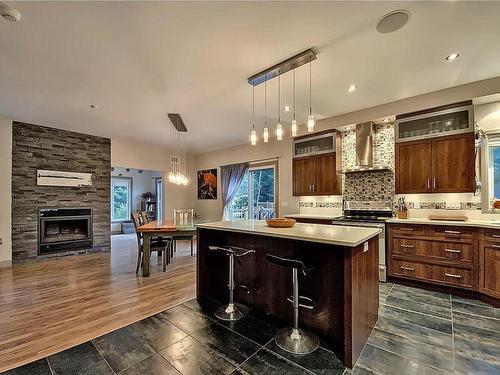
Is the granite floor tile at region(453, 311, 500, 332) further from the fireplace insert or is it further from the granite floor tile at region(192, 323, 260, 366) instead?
the fireplace insert

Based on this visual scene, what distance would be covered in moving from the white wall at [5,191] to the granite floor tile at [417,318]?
6412 millimetres

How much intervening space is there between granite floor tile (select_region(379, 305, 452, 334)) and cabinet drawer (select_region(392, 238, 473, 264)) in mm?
985

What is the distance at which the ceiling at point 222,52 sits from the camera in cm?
199

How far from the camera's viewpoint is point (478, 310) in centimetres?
271

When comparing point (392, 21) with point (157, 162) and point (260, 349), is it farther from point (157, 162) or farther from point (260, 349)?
point (157, 162)

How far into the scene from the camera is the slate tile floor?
1.78 meters

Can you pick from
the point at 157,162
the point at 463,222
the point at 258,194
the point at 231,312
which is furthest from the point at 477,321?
the point at 157,162

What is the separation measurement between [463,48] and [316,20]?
68.2 inches

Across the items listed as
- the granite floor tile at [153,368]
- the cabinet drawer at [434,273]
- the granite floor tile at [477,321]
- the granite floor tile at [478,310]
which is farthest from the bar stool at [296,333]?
the cabinet drawer at [434,273]

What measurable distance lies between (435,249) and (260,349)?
2.77 m

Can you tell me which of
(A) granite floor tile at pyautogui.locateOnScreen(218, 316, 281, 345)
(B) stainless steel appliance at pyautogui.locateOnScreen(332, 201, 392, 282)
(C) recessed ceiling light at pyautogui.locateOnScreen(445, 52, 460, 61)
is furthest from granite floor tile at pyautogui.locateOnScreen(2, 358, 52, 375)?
(C) recessed ceiling light at pyautogui.locateOnScreen(445, 52, 460, 61)

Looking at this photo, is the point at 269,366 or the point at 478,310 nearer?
the point at 269,366

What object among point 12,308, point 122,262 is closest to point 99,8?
point 12,308

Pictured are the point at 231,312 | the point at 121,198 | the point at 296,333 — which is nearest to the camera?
the point at 296,333
